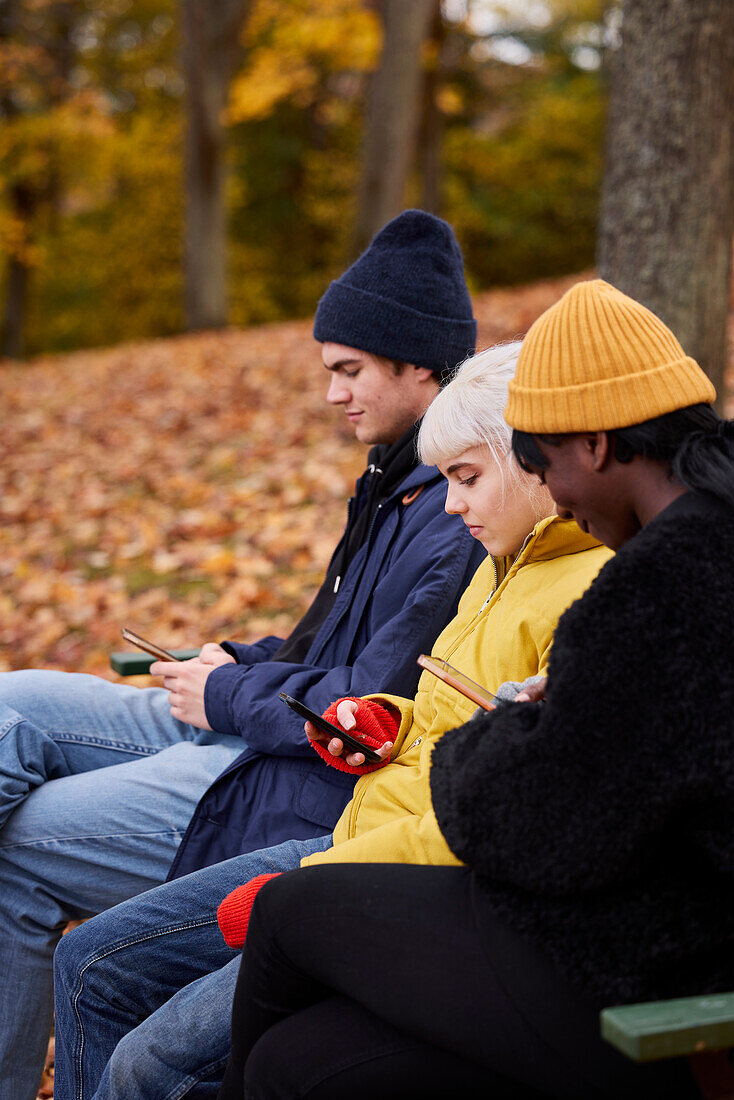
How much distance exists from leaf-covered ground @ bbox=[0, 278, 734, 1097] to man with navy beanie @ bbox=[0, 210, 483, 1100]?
2.50 feet

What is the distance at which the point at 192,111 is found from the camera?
46.5 feet

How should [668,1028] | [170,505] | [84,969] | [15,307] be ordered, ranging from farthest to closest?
[15,307], [170,505], [84,969], [668,1028]

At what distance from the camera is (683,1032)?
4.27 feet

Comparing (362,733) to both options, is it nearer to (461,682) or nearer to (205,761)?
(461,682)

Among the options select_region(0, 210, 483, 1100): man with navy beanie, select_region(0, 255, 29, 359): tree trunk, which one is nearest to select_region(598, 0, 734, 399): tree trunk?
select_region(0, 210, 483, 1100): man with navy beanie

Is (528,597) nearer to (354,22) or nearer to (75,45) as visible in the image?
(354,22)

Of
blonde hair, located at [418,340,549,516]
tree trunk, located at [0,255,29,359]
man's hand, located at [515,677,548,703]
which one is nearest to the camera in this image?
man's hand, located at [515,677,548,703]

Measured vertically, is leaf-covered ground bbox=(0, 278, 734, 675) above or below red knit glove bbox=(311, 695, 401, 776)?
below

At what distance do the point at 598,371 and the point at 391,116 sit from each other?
1006 cm

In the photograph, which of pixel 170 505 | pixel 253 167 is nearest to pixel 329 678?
pixel 170 505

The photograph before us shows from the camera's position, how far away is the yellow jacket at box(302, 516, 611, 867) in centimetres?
207

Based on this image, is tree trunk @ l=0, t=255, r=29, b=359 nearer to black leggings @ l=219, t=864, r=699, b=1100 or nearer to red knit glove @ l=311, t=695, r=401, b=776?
red knit glove @ l=311, t=695, r=401, b=776

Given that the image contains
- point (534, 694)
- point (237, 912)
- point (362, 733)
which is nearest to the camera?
point (534, 694)

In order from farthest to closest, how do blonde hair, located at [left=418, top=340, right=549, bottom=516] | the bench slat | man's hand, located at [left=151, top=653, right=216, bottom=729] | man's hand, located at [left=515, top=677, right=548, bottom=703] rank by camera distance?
man's hand, located at [left=151, top=653, right=216, bottom=729] → blonde hair, located at [left=418, top=340, right=549, bottom=516] → man's hand, located at [left=515, top=677, right=548, bottom=703] → the bench slat
